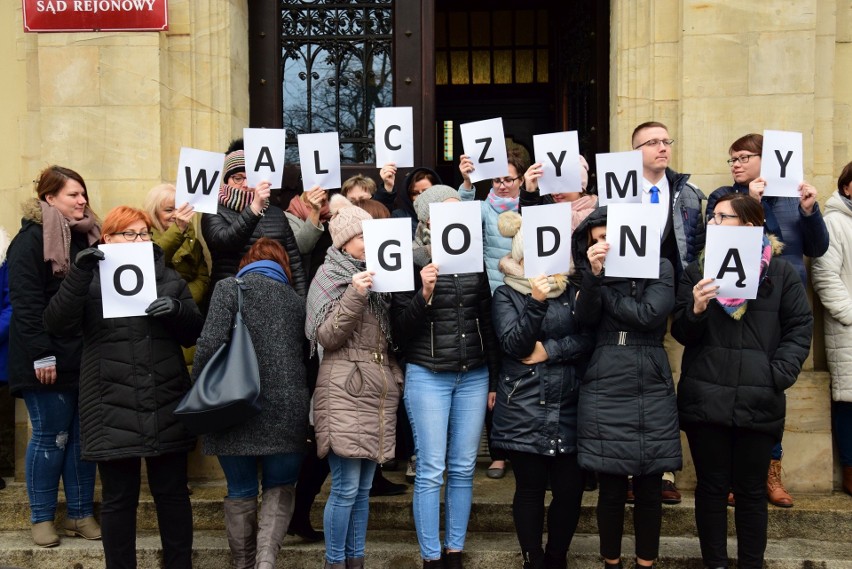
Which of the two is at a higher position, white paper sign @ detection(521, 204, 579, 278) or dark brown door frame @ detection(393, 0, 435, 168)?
dark brown door frame @ detection(393, 0, 435, 168)

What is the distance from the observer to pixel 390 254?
202 inches

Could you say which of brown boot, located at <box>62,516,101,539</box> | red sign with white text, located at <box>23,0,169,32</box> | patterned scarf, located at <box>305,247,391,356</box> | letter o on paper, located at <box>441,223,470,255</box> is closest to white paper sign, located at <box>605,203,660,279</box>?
letter o on paper, located at <box>441,223,470,255</box>

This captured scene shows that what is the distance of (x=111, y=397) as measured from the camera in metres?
5.18

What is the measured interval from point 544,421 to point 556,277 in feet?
2.55

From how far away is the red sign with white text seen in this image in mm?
6969

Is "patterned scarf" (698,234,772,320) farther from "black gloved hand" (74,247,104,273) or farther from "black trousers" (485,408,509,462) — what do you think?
"black gloved hand" (74,247,104,273)

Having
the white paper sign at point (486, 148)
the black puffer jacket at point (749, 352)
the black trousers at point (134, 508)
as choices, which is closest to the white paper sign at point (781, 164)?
the black puffer jacket at point (749, 352)

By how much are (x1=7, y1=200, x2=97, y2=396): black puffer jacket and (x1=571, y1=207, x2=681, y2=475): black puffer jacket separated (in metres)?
3.03

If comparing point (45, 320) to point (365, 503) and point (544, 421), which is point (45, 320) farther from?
point (544, 421)

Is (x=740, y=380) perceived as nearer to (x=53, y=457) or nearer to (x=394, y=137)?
(x=394, y=137)

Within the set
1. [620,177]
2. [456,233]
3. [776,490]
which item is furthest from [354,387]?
[776,490]

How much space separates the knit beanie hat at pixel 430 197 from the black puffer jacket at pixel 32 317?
2137 mm

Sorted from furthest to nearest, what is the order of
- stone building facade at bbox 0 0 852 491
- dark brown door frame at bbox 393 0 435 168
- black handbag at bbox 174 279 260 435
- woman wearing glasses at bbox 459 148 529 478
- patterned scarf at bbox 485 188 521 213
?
dark brown door frame at bbox 393 0 435 168, stone building facade at bbox 0 0 852 491, patterned scarf at bbox 485 188 521 213, woman wearing glasses at bbox 459 148 529 478, black handbag at bbox 174 279 260 435

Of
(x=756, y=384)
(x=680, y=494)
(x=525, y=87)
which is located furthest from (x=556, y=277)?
(x=525, y=87)
